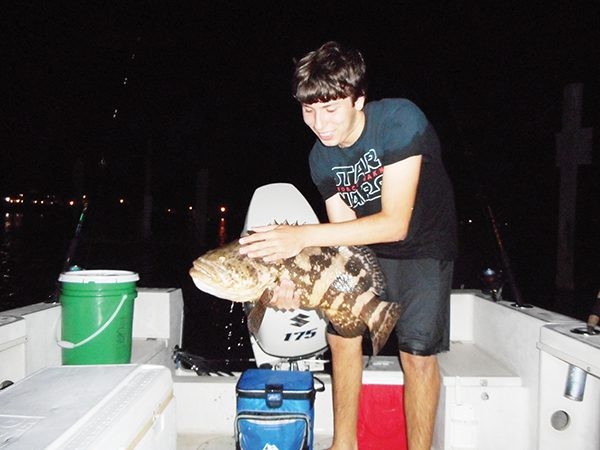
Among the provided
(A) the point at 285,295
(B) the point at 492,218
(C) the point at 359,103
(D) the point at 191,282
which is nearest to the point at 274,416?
(A) the point at 285,295

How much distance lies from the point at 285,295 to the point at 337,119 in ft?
4.14

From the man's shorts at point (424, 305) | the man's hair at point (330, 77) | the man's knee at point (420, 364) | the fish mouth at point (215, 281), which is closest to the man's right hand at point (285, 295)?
the fish mouth at point (215, 281)

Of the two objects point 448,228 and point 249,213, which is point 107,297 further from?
point 448,228

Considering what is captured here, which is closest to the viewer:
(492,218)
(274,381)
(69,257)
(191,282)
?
(274,381)

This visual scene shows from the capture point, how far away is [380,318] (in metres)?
3.10

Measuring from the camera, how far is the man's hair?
2.93 m

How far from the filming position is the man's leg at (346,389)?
10.9 ft

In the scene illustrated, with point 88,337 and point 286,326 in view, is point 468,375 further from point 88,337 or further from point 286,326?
point 88,337

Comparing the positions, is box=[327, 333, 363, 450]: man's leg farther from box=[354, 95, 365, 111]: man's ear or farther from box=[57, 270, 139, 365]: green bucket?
box=[57, 270, 139, 365]: green bucket

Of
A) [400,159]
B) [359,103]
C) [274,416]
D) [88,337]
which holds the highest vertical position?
[359,103]

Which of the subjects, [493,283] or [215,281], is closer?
[215,281]

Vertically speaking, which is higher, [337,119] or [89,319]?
[337,119]

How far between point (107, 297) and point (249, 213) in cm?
148

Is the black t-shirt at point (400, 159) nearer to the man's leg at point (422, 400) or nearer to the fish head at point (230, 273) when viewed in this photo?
the man's leg at point (422, 400)
